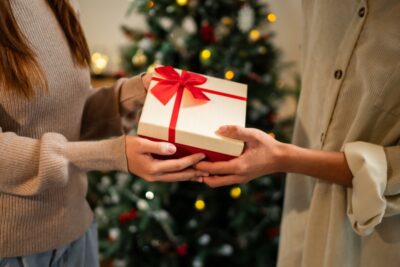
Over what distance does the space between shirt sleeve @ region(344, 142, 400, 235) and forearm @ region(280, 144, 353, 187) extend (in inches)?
1.0

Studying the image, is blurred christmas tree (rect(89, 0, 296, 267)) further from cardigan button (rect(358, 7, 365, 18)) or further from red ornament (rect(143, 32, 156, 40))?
cardigan button (rect(358, 7, 365, 18))

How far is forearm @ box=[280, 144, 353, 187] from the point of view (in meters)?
0.78

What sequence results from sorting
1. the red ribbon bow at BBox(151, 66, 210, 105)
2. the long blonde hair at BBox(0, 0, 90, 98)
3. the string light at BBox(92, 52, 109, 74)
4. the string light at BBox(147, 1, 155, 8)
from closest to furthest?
the long blonde hair at BBox(0, 0, 90, 98) < the red ribbon bow at BBox(151, 66, 210, 105) < the string light at BBox(147, 1, 155, 8) < the string light at BBox(92, 52, 109, 74)

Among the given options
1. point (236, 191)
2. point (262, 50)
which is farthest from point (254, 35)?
point (236, 191)

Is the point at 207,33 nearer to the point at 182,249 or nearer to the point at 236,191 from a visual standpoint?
the point at 236,191

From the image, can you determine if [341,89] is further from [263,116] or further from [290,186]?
[263,116]

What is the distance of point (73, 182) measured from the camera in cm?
85

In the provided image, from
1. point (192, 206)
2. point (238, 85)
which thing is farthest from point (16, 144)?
point (192, 206)

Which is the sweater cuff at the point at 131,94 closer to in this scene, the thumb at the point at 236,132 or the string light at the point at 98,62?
the thumb at the point at 236,132

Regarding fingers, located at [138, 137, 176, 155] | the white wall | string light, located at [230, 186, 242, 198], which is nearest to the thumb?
fingers, located at [138, 137, 176, 155]

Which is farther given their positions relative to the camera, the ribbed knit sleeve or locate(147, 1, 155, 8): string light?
locate(147, 1, 155, 8): string light

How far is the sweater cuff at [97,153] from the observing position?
0.75 metres

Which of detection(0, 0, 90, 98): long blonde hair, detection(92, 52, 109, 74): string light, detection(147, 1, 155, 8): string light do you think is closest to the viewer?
detection(0, 0, 90, 98): long blonde hair

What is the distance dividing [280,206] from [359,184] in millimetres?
905
